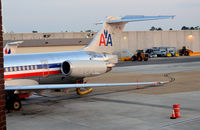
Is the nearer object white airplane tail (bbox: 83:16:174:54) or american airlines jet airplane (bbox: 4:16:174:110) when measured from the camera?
american airlines jet airplane (bbox: 4:16:174:110)

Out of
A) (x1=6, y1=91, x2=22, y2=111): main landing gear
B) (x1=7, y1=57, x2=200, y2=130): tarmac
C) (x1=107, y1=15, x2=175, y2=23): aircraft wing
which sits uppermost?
(x1=107, y1=15, x2=175, y2=23): aircraft wing

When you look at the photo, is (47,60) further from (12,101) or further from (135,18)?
(135,18)

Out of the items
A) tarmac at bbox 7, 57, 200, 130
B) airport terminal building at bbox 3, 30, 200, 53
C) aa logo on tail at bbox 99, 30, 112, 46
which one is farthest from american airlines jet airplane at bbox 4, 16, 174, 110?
airport terminal building at bbox 3, 30, 200, 53

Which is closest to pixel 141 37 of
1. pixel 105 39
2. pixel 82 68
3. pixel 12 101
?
pixel 105 39

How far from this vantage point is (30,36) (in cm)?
6781

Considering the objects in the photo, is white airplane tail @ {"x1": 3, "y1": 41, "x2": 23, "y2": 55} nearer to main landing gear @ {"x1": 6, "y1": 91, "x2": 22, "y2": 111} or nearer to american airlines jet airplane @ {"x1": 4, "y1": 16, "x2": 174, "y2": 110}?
american airlines jet airplane @ {"x1": 4, "y1": 16, "x2": 174, "y2": 110}

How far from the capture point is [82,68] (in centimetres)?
2033

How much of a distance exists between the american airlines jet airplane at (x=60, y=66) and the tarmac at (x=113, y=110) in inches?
47.5

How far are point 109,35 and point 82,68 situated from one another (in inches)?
200

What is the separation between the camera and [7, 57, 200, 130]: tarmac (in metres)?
13.3

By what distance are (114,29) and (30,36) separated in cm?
4604

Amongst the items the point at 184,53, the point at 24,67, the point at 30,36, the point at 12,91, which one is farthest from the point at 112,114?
the point at 184,53

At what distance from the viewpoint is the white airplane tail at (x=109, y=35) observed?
23766 millimetres

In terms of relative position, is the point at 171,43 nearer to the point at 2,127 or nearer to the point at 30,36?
the point at 30,36
